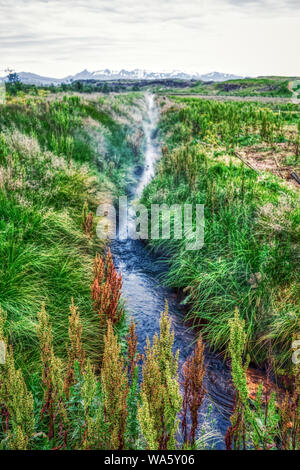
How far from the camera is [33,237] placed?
5.02 meters

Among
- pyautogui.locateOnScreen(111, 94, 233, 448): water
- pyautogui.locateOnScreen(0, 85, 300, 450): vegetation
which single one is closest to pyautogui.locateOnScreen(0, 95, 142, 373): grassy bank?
pyautogui.locateOnScreen(0, 85, 300, 450): vegetation

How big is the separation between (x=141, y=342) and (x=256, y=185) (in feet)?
12.6

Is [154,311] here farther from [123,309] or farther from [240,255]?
[240,255]

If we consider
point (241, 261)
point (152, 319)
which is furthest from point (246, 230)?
point (152, 319)

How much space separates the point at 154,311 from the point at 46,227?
211 centimetres

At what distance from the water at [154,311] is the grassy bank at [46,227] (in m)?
0.72

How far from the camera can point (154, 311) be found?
4980 millimetres

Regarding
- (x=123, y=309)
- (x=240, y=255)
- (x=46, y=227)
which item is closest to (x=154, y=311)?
(x=123, y=309)

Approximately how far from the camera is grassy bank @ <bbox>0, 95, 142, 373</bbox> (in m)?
3.71

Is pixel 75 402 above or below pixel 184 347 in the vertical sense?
above

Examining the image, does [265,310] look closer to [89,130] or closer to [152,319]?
[152,319]

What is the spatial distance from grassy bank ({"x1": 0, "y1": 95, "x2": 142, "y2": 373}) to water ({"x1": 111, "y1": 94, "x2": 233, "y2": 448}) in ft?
2.36

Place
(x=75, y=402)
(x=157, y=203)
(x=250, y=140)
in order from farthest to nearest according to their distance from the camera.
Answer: (x=250, y=140)
(x=157, y=203)
(x=75, y=402)

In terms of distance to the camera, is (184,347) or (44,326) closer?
(44,326)
